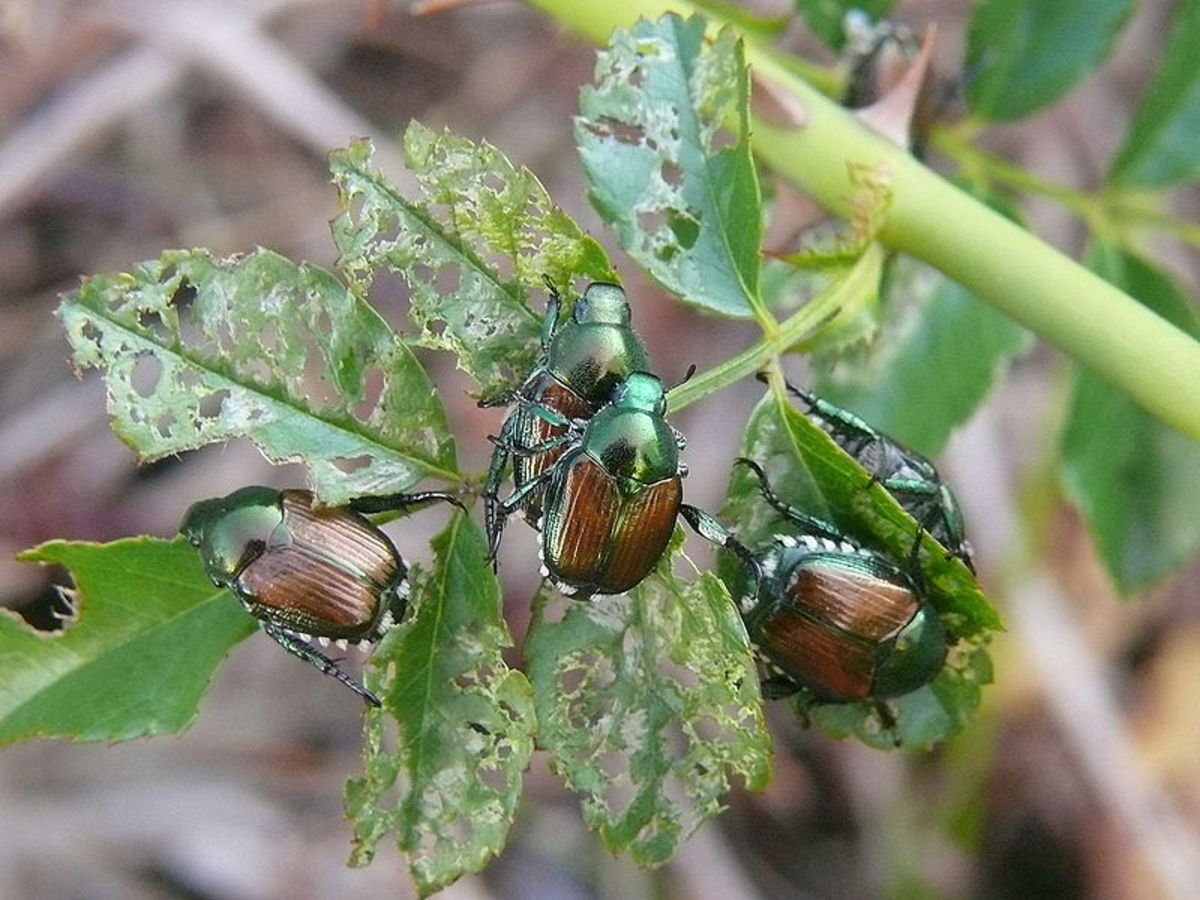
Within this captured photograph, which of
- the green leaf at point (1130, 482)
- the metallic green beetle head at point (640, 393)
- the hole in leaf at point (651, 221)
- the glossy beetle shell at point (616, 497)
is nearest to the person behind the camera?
the glossy beetle shell at point (616, 497)

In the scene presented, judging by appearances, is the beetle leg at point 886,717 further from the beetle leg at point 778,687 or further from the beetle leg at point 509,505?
the beetle leg at point 509,505

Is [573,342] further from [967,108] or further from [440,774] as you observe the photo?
[967,108]

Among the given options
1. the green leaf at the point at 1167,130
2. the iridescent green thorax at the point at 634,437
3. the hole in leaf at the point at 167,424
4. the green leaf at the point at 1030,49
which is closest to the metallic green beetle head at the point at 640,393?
the iridescent green thorax at the point at 634,437

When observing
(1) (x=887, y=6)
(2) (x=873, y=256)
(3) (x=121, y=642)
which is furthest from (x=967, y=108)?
(3) (x=121, y=642)

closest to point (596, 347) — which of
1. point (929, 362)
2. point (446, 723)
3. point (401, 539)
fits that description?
point (446, 723)

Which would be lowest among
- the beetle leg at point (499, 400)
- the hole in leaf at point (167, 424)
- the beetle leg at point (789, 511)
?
the hole in leaf at point (167, 424)
